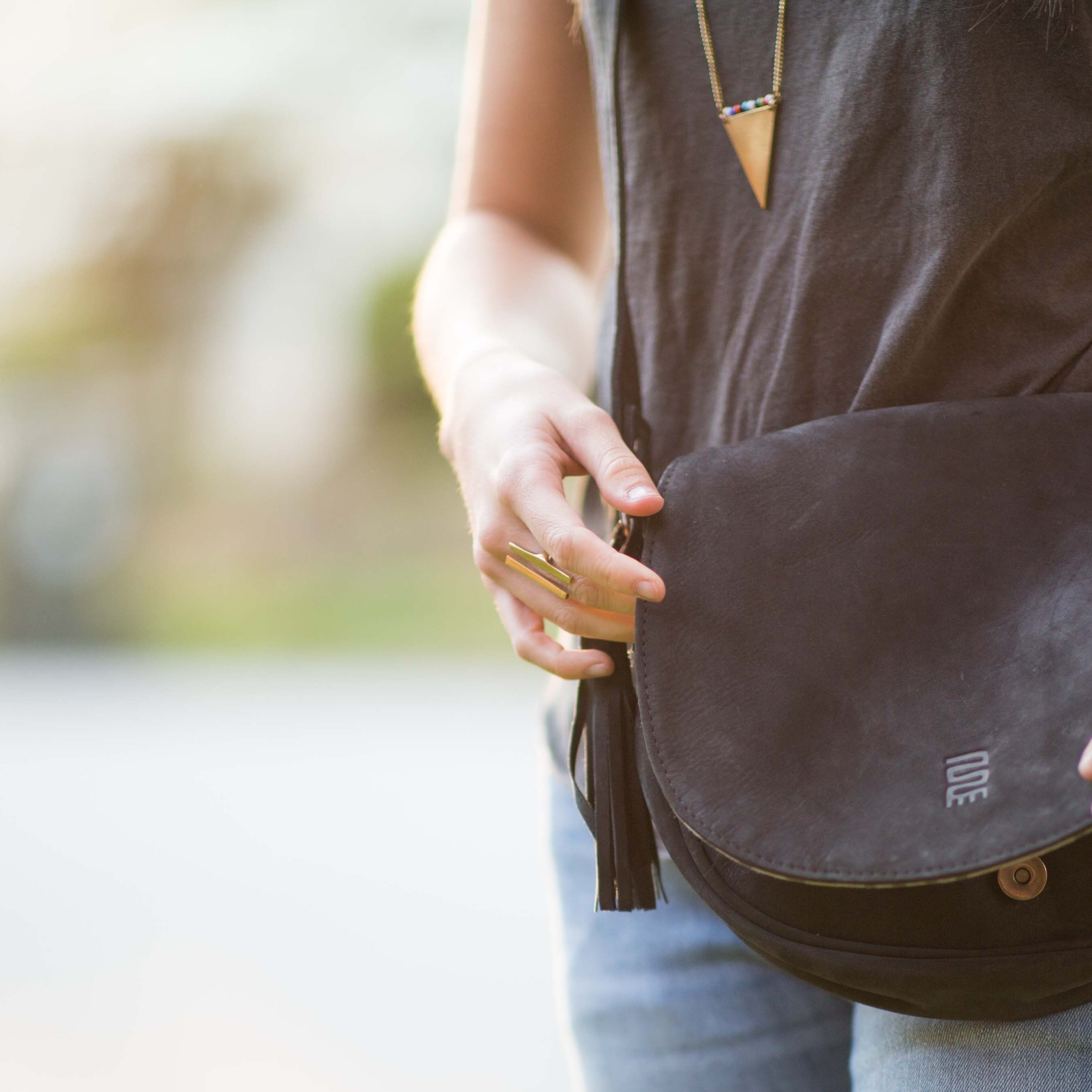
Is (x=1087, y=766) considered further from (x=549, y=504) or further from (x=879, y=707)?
(x=549, y=504)

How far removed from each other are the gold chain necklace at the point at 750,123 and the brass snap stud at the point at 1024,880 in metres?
0.50

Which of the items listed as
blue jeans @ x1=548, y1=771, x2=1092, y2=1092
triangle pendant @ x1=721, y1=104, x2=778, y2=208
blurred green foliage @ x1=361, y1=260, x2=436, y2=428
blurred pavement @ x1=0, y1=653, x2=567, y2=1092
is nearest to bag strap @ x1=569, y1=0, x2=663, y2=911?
blue jeans @ x1=548, y1=771, x2=1092, y2=1092

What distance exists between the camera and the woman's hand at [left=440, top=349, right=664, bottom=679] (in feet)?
2.22

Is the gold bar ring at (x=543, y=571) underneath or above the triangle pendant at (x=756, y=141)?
underneath

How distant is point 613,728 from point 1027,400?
37 cm

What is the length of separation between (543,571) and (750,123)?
0.38 m

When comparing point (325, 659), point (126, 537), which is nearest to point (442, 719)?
point (325, 659)

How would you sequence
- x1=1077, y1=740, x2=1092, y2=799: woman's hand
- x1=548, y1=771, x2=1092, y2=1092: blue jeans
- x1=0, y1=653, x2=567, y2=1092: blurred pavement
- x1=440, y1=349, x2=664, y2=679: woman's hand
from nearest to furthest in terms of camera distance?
x1=1077, y1=740, x2=1092, y2=799: woman's hand, x1=440, y1=349, x2=664, y2=679: woman's hand, x1=548, y1=771, x2=1092, y2=1092: blue jeans, x1=0, y1=653, x2=567, y2=1092: blurred pavement

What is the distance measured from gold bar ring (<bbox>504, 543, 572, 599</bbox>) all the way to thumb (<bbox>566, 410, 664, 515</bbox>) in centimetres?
6

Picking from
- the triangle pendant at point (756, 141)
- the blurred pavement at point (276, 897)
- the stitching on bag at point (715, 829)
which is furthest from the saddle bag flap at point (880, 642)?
the blurred pavement at point (276, 897)

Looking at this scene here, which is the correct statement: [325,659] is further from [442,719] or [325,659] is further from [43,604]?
[43,604]

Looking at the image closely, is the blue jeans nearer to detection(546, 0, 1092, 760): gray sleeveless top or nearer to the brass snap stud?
the brass snap stud

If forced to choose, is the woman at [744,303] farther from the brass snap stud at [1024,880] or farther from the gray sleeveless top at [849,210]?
the brass snap stud at [1024,880]

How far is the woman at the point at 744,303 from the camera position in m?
0.68
